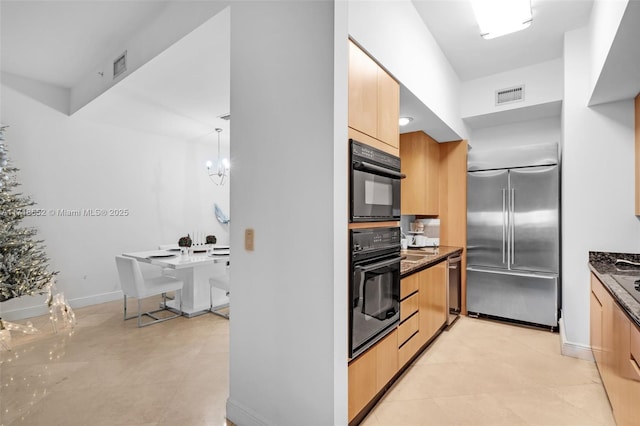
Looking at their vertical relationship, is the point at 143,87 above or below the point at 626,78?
above

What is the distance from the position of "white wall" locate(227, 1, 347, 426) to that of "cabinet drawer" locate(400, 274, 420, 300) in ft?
2.94

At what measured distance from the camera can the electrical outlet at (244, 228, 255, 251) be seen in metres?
1.88

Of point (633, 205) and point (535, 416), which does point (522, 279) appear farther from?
point (535, 416)

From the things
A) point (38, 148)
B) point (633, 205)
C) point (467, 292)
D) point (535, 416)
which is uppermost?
point (38, 148)

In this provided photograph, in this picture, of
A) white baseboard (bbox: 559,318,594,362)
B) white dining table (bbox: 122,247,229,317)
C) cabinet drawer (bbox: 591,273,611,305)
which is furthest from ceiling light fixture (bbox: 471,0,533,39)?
white dining table (bbox: 122,247,229,317)

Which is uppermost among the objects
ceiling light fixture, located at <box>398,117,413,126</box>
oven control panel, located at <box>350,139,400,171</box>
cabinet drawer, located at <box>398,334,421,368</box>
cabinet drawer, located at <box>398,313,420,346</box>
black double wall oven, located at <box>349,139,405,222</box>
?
ceiling light fixture, located at <box>398,117,413,126</box>

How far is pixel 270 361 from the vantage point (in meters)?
1.78

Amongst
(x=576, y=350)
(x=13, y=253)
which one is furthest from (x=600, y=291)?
(x=13, y=253)

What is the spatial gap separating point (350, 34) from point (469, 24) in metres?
1.73

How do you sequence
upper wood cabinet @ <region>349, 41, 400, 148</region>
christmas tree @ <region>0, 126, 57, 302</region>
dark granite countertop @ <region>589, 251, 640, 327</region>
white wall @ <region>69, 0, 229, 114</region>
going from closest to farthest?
dark granite countertop @ <region>589, 251, 640, 327</region>, upper wood cabinet @ <region>349, 41, 400, 148</region>, white wall @ <region>69, 0, 229, 114</region>, christmas tree @ <region>0, 126, 57, 302</region>

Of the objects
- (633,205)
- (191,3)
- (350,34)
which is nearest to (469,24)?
(350,34)

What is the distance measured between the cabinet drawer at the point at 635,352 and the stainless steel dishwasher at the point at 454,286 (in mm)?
1979

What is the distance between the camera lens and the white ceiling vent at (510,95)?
11.9 ft

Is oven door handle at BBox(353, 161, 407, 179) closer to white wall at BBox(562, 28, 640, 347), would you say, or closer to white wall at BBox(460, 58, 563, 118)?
white wall at BBox(562, 28, 640, 347)
